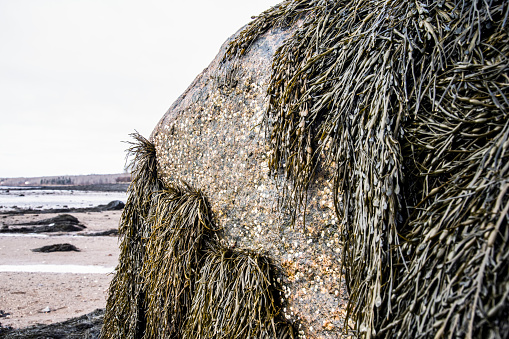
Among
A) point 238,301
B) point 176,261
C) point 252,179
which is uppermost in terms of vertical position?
point 252,179

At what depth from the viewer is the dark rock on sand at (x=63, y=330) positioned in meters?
3.57

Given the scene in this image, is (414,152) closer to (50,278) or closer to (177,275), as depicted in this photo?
(177,275)

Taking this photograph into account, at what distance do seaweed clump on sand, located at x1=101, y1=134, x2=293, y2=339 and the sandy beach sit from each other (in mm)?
457

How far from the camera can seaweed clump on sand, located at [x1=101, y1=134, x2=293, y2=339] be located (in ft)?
7.05

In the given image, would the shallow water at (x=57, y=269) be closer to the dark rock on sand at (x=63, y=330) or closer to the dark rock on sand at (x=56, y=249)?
the dark rock on sand at (x=56, y=249)

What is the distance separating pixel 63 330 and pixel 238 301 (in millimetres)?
2725

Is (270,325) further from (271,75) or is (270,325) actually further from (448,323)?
(271,75)

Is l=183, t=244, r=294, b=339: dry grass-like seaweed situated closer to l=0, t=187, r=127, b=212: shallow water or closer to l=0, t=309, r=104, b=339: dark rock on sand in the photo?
l=0, t=309, r=104, b=339: dark rock on sand

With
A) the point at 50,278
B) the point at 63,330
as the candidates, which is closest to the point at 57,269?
the point at 50,278

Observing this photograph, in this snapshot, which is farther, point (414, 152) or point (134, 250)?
point (134, 250)

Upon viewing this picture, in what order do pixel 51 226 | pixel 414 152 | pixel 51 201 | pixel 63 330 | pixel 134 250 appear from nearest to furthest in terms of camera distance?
pixel 414 152, pixel 134 250, pixel 63 330, pixel 51 226, pixel 51 201

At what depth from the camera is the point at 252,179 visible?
245 centimetres

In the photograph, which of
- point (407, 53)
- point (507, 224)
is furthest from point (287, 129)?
point (507, 224)

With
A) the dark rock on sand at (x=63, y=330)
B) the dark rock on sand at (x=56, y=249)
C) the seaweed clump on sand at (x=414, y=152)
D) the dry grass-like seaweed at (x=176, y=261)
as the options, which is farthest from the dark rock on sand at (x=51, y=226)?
the seaweed clump on sand at (x=414, y=152)
